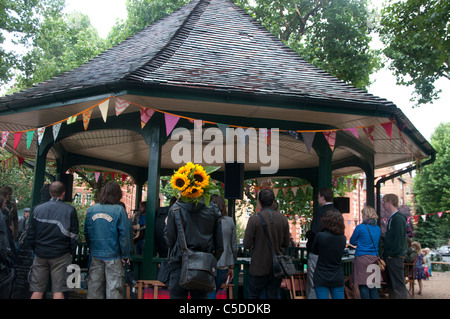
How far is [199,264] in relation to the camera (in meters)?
4.11

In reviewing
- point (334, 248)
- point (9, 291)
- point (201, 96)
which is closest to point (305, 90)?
point (201, 96)

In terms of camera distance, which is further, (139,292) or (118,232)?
(139,292)

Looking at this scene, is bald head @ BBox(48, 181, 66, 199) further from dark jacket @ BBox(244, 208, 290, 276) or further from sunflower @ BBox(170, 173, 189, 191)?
dark jacket @ BBox(244, 208, 290, 276)

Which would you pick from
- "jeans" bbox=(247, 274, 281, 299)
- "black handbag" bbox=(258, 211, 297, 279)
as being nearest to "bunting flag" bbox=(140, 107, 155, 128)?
"black handbag" bbox=(258, 211, 297, 279)

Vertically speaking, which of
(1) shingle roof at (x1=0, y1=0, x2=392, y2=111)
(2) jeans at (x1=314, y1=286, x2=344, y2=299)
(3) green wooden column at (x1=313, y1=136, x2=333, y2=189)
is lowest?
(2) jeans at (x1=314, y1=286, x2=344, y2=299)

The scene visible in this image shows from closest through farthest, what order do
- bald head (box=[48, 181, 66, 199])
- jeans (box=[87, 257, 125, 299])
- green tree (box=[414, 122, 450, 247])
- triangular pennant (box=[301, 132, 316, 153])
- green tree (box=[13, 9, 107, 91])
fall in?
1. jeans (box=[87, 257, 125, 299])
2. bald head (box=[48, 181, 66, 199])
3. triangular pennant (box=[301, 132, 316, 153])
4. green tree (box=[13, 9, 107, 91])
5. green tree (box=[414, 122, 450, 247])

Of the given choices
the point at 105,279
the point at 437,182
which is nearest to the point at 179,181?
the point at 105,279

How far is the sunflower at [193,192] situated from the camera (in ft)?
13.7

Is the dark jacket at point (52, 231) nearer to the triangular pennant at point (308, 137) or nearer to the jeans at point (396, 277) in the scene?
the triangular pennant at point (308, 137)

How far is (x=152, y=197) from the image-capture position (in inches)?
265

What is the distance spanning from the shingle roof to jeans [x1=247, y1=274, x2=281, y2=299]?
9.17ft

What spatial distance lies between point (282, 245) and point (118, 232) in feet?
7.02

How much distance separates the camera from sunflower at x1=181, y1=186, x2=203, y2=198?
4.17 m
